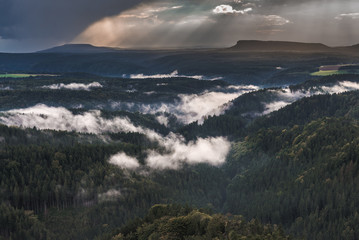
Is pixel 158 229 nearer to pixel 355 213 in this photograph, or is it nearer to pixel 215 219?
pixel 215 219

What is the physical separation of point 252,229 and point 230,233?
1034 inches

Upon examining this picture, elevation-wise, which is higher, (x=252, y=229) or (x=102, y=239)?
(x=252, y=229)

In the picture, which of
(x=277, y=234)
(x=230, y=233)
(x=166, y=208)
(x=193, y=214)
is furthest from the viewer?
(x=166, y=208)

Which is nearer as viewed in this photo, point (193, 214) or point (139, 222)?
point (193, 214)

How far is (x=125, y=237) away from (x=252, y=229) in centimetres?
5944

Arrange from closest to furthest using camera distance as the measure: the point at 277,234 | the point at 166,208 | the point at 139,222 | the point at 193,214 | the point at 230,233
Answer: the point at 230,233
the point at 277,234
the point at 193,214
the point at 139,222
the point at 166,208

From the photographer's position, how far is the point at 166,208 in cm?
19550

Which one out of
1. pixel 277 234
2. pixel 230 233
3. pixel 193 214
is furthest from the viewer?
pixel 193 214

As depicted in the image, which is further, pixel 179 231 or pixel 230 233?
pixel 179 231

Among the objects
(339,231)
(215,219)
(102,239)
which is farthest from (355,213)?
(102,239)

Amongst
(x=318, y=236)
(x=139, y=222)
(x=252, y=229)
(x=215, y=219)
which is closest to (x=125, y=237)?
(x=139, y=222)

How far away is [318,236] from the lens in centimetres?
19212

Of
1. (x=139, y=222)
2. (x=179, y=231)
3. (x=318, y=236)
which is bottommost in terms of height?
(x=318, y=236)

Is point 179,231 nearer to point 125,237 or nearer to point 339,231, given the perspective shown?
point 125,237
